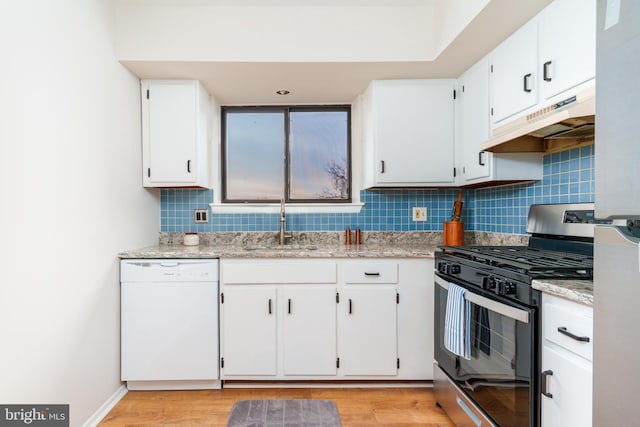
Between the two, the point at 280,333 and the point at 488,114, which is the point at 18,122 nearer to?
the point at 280,333

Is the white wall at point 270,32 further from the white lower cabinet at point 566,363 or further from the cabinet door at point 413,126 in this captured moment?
the white lower cabinet at point 566,363

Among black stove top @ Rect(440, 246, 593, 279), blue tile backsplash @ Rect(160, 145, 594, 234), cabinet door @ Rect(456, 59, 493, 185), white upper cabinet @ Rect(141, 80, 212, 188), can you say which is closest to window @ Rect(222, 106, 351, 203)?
blue tile backsplash @ Rect(160, 145, 594, 234)

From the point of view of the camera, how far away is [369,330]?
2328mm

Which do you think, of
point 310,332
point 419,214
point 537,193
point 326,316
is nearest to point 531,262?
point 537,193

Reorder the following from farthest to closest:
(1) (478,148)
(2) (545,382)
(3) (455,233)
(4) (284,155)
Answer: (4) (284,155) < (3) (455,233) < (1) (478,148) < (2) (545,382)

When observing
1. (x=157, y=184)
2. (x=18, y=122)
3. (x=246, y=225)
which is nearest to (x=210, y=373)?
(x=246, y=225)

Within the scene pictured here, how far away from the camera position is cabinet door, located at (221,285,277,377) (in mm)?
2312

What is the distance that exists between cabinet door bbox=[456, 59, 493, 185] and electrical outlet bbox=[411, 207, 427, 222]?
1.62ft

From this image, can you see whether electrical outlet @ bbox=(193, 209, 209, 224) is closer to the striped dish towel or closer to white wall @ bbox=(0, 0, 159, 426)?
white wall @ bbox=(0, 0, 159, 426)

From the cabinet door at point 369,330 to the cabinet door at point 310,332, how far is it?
82 millimetres

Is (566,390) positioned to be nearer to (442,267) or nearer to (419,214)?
(442,267)

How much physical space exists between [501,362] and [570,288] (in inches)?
19.7

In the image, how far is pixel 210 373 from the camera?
7.55 feet

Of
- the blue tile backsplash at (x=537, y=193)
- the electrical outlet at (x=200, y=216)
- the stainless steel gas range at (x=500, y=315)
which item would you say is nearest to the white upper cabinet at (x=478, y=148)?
the blue tile backsplash at (x=537, y=193)
